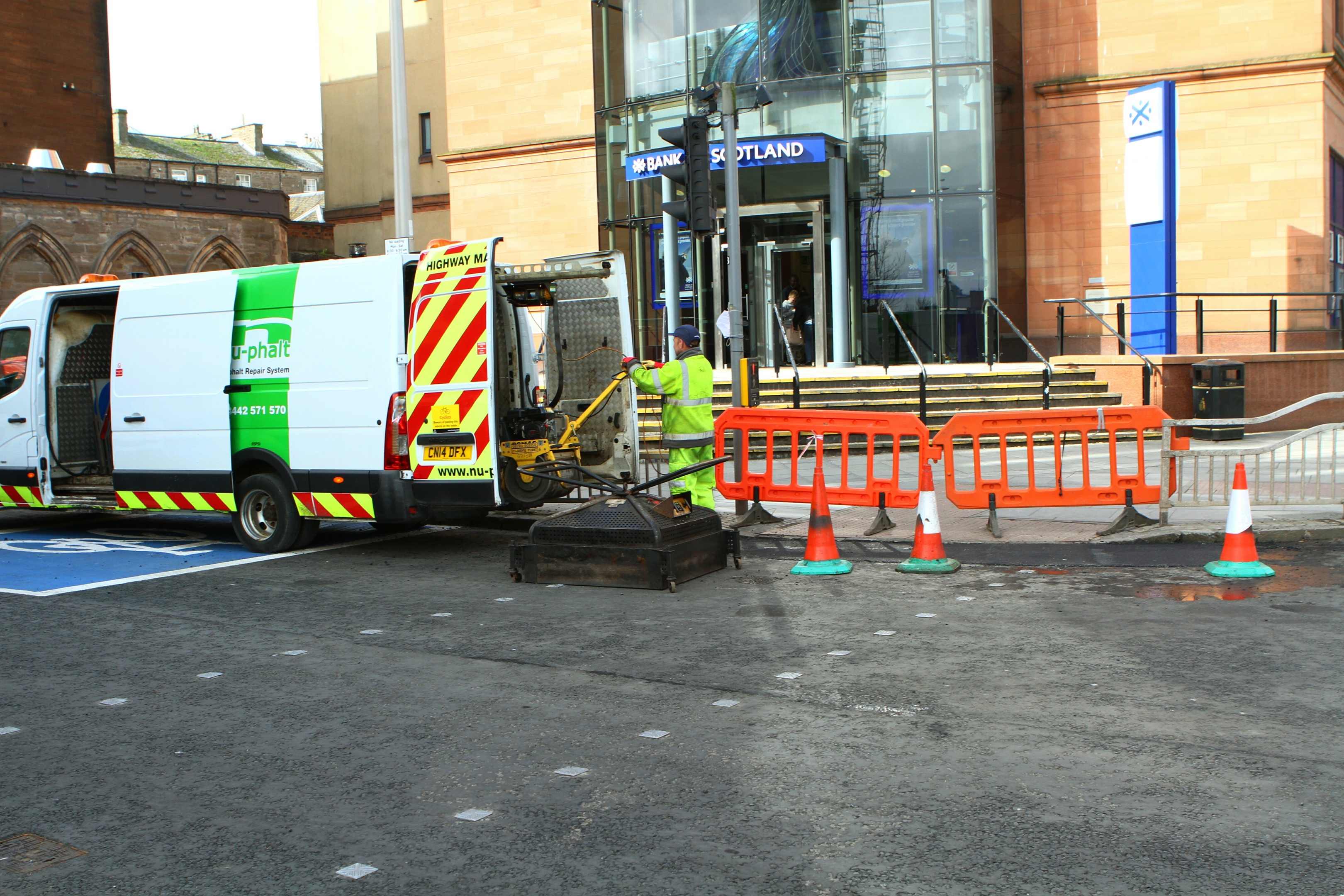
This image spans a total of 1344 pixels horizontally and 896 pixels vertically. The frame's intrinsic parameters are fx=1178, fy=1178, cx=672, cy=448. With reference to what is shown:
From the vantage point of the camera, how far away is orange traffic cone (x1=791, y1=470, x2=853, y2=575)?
29.7 ft

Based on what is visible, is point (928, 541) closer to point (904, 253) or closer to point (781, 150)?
point (781, 150)

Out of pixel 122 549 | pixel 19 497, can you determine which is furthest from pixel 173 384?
pixel 19 497

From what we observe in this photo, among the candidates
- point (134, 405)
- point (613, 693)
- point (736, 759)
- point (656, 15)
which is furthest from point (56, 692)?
point (656, 15)

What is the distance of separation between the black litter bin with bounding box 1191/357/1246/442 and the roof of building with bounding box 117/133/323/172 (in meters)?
61.3

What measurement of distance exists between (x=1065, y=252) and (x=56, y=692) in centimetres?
2127

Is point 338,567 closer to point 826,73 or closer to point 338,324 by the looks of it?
point 338,324

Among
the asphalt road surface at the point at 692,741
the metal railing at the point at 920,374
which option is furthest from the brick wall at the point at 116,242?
the asphalt road surface at the point at 692,741

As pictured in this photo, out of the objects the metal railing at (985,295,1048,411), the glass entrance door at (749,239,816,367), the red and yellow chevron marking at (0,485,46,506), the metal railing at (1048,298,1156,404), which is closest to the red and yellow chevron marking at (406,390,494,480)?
the red and yellow chevron marking at (0,485,46,506)

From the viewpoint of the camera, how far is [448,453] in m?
9.65

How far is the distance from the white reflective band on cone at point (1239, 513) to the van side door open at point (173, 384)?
831 cm

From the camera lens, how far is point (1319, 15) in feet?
70.3

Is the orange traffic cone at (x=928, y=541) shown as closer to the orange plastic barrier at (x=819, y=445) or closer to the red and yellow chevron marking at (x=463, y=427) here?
the orange plastic barrier at (x=819, y=445)

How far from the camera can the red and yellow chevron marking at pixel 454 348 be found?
31.1 feet

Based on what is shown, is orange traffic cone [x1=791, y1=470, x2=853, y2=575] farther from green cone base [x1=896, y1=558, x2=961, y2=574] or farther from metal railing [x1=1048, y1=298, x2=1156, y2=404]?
metal railing [x1=1048, y1=298, x2=1156, y2=404]
